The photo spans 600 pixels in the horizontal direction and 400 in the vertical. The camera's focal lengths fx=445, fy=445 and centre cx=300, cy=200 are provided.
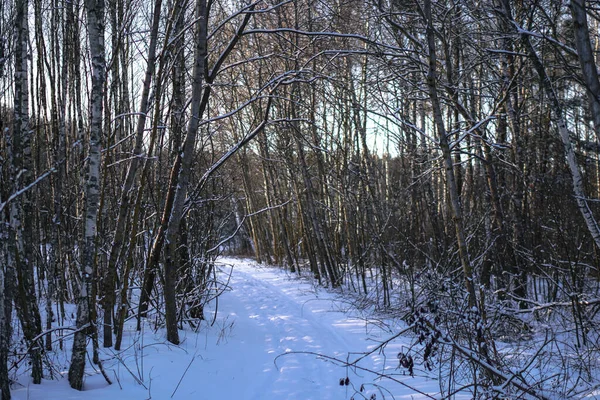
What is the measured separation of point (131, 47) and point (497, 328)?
7.00 metres

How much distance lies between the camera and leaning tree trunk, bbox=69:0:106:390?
12.0 feet

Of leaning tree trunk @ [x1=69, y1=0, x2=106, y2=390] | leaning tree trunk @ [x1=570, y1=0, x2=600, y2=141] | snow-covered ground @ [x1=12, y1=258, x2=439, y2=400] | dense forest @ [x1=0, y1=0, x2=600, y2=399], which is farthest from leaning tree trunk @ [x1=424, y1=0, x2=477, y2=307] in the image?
leaning tree trunk @ [x1=69, y1=0, x2=106, y2=390]

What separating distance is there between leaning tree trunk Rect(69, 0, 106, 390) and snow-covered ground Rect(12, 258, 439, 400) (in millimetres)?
274

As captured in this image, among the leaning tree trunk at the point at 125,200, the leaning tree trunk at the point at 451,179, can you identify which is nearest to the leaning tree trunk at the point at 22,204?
the leaning tree trunk at the point at 125,200

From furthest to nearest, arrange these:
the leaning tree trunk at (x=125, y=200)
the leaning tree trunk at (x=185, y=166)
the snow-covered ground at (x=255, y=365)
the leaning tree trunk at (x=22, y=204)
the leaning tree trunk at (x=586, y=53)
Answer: the leaning tree trunk at (x=185, y=166), the leaning tree trunk at (x=125, y=200), the snow-covered ground at (x=255, y=365), the leaning tree trunk at (x=22, y=204), the leaning tree trunk at (x=586, y=53)

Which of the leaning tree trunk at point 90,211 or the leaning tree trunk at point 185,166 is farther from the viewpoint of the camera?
the leaning tree trunk at point 185,166

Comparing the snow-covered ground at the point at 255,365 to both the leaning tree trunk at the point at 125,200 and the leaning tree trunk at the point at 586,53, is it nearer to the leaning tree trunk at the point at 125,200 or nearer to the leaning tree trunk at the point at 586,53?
the leaning tree trunk at the point at 125,200

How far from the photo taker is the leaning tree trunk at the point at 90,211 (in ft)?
12.0

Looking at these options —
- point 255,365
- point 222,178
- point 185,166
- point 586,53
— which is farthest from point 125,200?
point 586,53

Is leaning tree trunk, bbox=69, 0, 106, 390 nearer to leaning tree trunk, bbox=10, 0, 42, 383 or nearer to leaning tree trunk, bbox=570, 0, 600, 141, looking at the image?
leaning tree trunk, bbox=10, 0, 42, 383

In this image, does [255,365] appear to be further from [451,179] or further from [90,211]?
[451,179]

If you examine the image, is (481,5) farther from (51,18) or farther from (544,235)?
(51,18)

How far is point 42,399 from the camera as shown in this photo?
330 cm

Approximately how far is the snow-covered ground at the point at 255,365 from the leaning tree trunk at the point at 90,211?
274 millimetres
